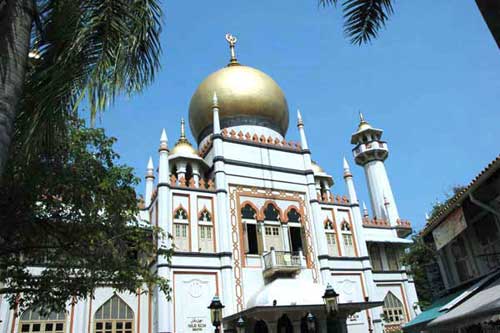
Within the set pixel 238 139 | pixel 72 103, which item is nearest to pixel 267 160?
pixel 238 139

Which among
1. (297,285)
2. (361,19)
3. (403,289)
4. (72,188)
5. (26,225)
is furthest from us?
(403,289)

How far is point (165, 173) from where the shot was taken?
19.4 meters

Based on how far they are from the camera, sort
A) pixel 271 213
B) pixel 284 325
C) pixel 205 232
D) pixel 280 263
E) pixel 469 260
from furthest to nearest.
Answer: pixel 271 213, pixel 205 232, pixel 280 263, pixel 284 325, pixel 469 260

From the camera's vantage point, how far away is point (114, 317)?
1736cm

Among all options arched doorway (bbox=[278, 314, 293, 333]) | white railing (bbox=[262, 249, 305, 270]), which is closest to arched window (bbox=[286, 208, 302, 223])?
white railing (bbox=[262, 249, 305, 270])

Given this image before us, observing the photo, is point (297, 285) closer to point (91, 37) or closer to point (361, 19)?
point (361, 19)

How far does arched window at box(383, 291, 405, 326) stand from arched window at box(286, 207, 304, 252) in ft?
19.2

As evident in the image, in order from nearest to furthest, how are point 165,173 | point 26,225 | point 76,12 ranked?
point 76,12, point 26,225, point 165,173

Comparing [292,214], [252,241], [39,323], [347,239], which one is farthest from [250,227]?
[39,323]

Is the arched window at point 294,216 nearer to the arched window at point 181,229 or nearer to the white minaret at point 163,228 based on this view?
the arched window at point 181,229

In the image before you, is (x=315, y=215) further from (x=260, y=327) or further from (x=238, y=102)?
(x=238, y=102)

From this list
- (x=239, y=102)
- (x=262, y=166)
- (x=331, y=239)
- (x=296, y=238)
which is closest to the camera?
(x=296, y=238)

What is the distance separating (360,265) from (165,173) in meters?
10.8

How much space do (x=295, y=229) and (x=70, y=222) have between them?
13697 millimetres
